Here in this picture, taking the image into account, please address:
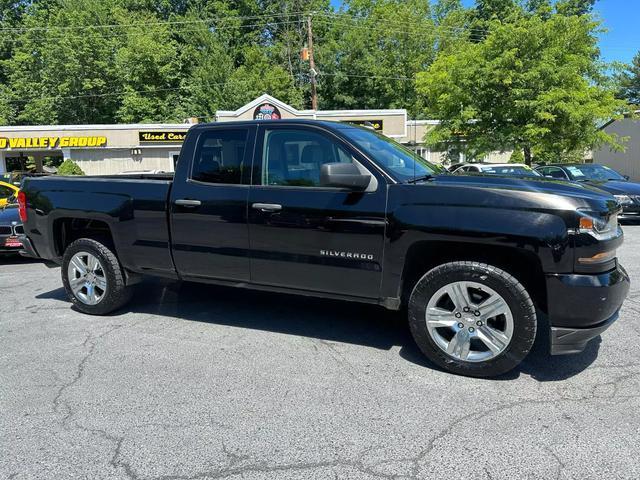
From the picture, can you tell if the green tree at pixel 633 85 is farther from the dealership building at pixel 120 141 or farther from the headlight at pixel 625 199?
the headlight at pixel 625 199

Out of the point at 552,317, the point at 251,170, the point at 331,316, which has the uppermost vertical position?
the point at 251,170

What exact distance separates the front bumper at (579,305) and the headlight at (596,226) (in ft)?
0.87

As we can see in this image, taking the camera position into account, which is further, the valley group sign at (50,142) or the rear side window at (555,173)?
the valley group sign at (50,142)

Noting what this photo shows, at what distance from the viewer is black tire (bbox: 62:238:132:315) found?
5.15 m

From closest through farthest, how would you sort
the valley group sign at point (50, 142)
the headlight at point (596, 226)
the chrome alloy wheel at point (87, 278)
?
the headlight at point (596, 226), the chrome alloy wheel at point (87, 278), the valley group sign at point (50, 142)

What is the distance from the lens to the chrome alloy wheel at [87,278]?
526cm

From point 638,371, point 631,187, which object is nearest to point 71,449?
point 638,371

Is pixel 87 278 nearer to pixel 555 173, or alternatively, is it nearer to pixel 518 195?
pixel 518 195

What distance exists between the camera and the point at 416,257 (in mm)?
3898

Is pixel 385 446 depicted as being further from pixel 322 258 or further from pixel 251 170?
pixel 251 170

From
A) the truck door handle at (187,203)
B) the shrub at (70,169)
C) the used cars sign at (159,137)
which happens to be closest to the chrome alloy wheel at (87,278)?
the truck door handle at (187,203)

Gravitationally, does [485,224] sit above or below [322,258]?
above

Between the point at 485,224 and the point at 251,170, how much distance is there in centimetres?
204

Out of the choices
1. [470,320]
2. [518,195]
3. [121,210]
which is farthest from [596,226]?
[121,210]
